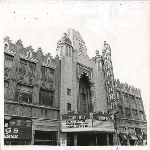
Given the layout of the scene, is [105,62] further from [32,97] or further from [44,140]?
[44,140]

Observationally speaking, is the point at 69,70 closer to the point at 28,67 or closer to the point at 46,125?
the point at 28,67

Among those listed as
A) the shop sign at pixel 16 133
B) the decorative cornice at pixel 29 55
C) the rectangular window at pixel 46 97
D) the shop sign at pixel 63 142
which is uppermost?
→ the decorative cornice at pixel 29 55

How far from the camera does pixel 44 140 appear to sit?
530 inches

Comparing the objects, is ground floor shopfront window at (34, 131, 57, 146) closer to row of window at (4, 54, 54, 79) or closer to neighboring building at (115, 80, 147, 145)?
row of window at (4, 54, 54, 79)

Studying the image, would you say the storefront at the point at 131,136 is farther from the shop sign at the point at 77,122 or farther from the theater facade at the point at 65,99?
the shop sign at the point at 77,122

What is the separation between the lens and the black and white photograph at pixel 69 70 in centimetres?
1317

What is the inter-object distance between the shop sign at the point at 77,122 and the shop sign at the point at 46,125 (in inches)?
25.4

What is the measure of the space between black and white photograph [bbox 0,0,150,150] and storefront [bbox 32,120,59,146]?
0.07 metres

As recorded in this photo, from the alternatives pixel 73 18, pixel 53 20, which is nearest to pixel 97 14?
pixel 73 18

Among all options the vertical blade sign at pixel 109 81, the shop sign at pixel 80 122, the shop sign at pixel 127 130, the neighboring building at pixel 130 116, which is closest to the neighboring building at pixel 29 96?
the shop sign at pixel 80 122

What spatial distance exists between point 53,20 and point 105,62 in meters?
7.08

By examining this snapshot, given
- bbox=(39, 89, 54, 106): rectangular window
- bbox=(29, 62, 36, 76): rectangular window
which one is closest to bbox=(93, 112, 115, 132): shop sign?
bbox=(39, 89, 54, 106): rectangular window

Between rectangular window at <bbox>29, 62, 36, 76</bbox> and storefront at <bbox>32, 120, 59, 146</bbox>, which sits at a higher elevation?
rectangular window at <bbox>29, 62, 36, 76</bbox>

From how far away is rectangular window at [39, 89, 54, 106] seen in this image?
14445mm
